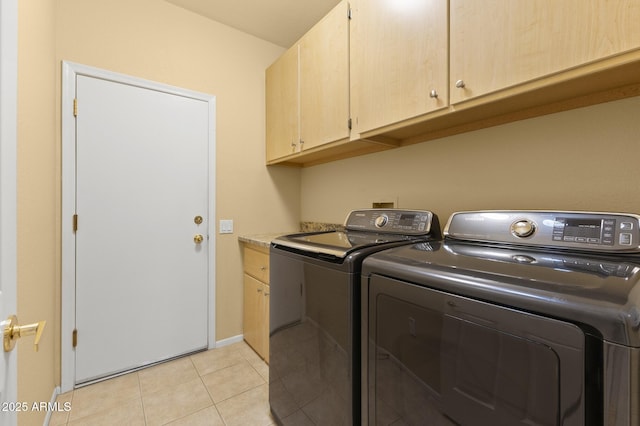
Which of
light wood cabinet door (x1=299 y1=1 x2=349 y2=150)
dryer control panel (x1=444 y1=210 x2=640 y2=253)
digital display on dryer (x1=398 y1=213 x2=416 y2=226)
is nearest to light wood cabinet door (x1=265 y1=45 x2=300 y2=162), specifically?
light wood cabinet door (x1=299 y1=1 x2=349 y2=150)

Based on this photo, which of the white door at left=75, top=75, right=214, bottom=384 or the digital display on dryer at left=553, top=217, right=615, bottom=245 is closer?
the digital display on dryer at left=553, top=217, right=615, bottom=245

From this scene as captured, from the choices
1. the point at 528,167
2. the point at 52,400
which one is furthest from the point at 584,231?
the point at 52,400

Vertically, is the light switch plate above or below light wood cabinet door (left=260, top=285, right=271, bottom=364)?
above

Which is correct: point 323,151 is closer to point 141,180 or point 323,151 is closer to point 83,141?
point 141,180

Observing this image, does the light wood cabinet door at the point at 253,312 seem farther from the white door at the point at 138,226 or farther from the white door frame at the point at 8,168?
the white door frame at the point at 8,168

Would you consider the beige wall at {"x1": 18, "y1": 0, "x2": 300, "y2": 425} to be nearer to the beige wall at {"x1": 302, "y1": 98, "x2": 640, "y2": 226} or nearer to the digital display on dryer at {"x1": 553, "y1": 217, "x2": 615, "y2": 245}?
the beige wall at {"x1": 302, "y1": 98, "x2": 640, "y2": 226}

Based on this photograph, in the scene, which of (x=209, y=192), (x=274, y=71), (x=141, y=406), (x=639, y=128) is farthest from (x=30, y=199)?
(x=639, y=128)

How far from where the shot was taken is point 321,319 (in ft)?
3.74

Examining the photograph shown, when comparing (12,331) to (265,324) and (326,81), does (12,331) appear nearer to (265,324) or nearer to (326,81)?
(265,324)

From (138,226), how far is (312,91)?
1557mm

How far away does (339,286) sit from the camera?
3.41 ft

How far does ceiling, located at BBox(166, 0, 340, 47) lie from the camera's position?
201cm

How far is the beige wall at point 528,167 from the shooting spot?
40.8 inches

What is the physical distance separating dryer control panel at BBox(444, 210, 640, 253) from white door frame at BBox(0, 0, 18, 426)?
1.40 m
